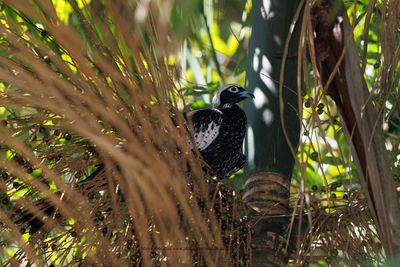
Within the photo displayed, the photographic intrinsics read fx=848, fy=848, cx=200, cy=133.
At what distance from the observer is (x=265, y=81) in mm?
2107

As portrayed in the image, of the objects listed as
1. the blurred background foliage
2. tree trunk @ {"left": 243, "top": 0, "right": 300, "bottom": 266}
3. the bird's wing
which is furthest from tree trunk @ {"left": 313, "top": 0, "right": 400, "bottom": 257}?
the bird's wing

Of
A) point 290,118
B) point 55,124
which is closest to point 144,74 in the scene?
point 55,124

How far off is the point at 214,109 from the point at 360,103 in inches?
61.8

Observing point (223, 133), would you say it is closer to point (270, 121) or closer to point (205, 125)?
point (205, 125)

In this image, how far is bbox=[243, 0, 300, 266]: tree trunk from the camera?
1969mm

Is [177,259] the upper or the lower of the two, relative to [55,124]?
lower

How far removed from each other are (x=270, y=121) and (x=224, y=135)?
33.3 inches

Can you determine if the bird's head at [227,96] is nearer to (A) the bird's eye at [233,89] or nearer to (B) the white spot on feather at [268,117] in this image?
(A) the bird's eye at [233,89]

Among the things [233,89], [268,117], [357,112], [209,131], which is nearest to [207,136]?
[209,131]

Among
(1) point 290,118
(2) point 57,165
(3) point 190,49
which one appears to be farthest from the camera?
(3) point 190,49

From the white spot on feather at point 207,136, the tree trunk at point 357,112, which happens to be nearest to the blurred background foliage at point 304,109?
the tree trunk at point 357,112

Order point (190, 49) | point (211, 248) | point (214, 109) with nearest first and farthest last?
point (211, 248) → point (190, 49) → point (214, 109)

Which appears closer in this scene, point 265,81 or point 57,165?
point 57,165

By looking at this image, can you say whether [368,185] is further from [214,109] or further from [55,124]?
[214,109]
